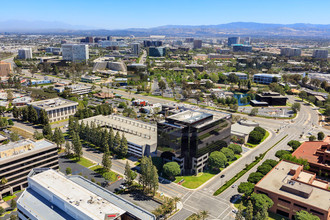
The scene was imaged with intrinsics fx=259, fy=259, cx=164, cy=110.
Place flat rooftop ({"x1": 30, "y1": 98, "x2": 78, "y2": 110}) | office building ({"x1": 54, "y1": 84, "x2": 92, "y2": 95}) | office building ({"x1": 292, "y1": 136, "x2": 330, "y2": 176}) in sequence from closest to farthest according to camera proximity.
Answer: office building ({"x1": 292, "y1": 136, "x2": 330, "y2": 176}) → flat rooftop ({"x1": 30, "y1": 98, "x2": 78, "y2": 110}) → office building ({"x1": 54, "y1": 84, "x2": 92, "y2": 95})

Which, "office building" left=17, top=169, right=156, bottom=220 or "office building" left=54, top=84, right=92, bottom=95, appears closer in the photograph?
"office building" left=17, top=169, right=156, bottom=220

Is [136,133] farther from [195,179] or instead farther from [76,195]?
[76,195]

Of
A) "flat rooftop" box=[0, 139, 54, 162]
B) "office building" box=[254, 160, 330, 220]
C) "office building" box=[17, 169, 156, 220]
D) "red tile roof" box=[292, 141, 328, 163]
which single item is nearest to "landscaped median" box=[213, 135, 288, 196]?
"office building" box=[254, 160, 330, 220]

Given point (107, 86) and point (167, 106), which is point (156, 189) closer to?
point (167, 106)

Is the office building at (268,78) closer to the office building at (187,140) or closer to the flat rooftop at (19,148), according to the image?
the office building at (187,140)

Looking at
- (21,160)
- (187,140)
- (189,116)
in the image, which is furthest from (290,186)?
(21,160)

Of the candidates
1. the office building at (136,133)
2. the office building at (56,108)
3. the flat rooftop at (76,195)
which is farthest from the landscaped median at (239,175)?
the office building at (56,108)

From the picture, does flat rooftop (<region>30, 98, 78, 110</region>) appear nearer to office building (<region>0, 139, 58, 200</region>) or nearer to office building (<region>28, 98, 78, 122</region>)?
office building (<region>28, 98, 78, 122</region>)
